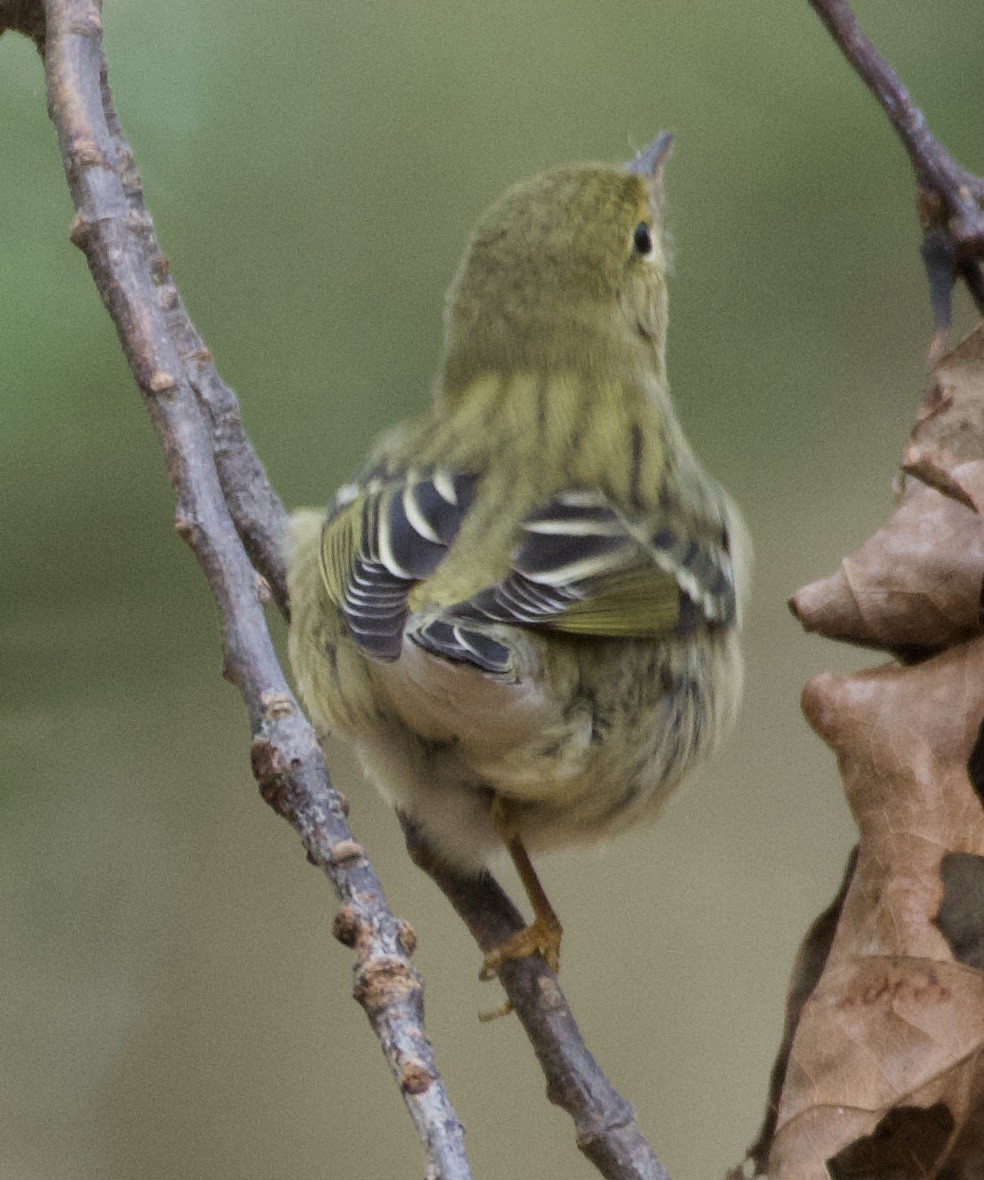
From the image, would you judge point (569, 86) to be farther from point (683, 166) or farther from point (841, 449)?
point (841, 449)

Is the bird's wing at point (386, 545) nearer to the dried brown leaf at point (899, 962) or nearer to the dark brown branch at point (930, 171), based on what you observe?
the dried brown leaf at point (899, 962)

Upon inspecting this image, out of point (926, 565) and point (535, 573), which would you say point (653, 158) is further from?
point (926, 565)

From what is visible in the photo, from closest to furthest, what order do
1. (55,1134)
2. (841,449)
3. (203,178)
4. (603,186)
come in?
(603,186) → (203,178) → (55,1134) → (841,449)

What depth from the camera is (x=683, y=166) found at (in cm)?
409

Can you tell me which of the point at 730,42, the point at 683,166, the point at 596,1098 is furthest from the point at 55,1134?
the point at 730,42

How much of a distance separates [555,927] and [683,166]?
2200 mm

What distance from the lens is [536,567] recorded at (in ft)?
7.86

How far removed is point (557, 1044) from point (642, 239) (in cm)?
171

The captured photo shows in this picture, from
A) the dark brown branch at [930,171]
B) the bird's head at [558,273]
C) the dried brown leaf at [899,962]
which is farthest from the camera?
the bird's head at [558,273]

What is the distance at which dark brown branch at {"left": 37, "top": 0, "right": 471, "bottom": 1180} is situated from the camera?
139cm

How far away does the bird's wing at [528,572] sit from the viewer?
2.22 meters

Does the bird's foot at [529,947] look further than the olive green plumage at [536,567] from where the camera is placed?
No

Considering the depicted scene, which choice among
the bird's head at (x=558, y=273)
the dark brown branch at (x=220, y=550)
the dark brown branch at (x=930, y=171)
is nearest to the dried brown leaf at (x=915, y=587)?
the dark brown branch at (x=930, y=171)

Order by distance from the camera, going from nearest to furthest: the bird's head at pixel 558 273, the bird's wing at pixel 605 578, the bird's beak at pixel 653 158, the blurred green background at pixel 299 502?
the bird's wing at pixel 605 578 < the bird's head at pixel 558 273 < the bird's beak at pixel 653 158 < the blurred green background at pixel 299 502
